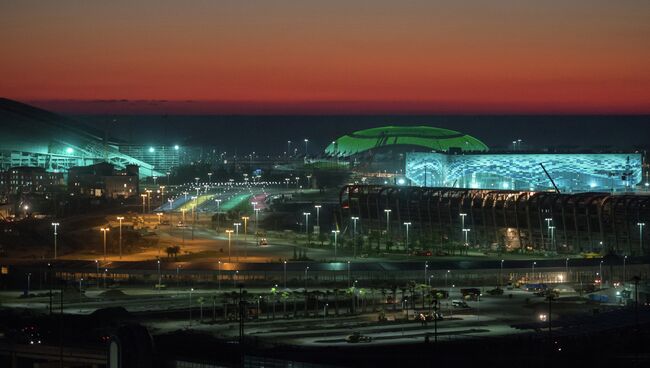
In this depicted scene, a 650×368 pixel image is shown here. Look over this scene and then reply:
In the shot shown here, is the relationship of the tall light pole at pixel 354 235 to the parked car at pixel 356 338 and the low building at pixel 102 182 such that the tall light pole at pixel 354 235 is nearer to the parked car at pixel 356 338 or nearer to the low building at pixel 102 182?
the parked car at pixel 356 338

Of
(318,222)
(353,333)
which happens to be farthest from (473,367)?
(318,222)

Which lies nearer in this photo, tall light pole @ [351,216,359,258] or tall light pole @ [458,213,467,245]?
tall light pole @ [351,216,359,258]

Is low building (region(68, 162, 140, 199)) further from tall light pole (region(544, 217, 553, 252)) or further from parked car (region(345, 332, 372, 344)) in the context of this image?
parked car (region(345, 332, 372, 344))

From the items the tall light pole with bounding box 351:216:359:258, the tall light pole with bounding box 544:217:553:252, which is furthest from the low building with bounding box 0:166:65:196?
the tall light pole with bounding box 544:217:553:252

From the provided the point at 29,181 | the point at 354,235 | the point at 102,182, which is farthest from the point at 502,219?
the point at 29,181

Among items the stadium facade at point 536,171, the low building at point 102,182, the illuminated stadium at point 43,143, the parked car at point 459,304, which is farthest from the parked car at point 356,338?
the illuminated stadium at point 43,143
